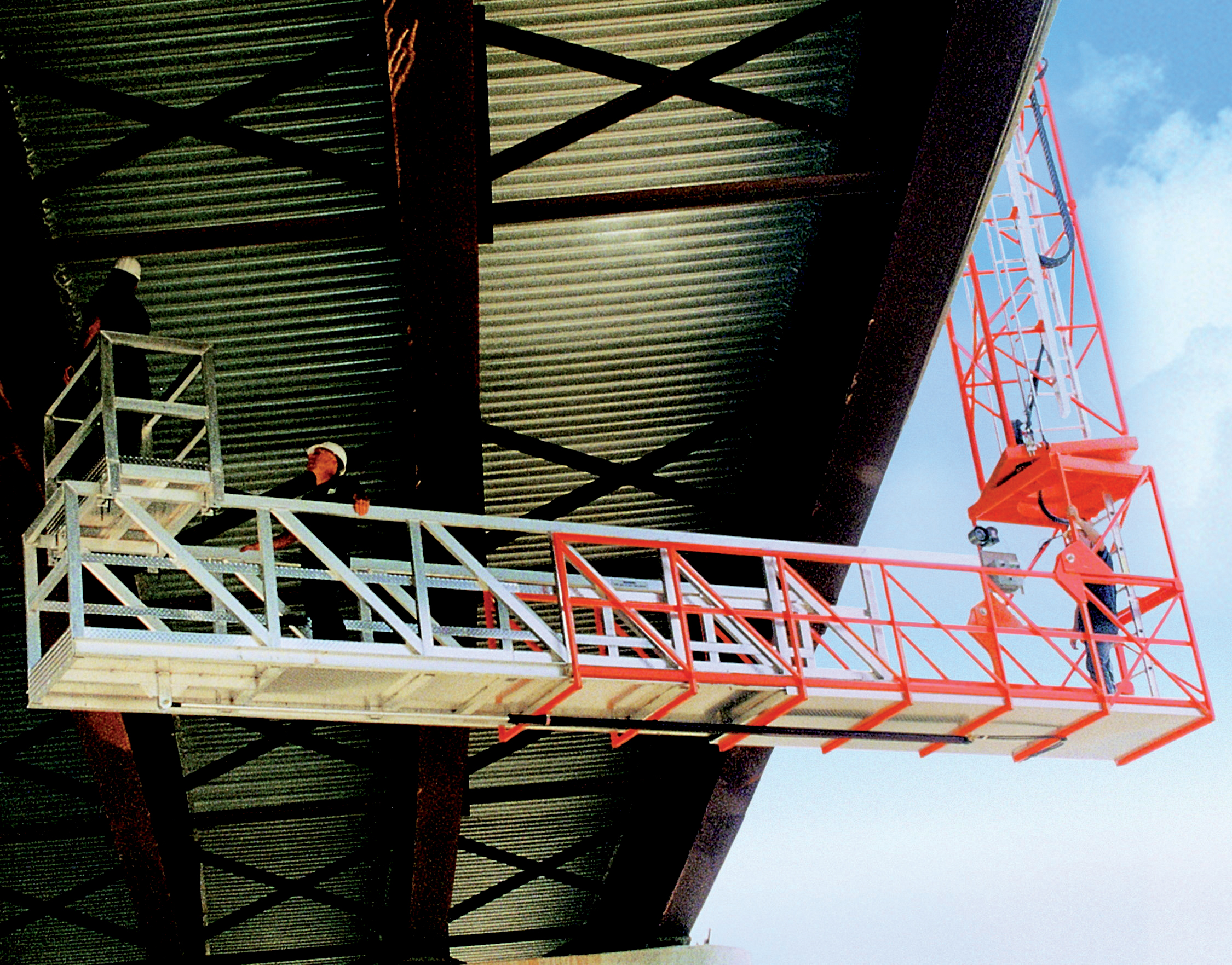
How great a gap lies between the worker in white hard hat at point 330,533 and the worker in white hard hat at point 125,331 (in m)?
1.50

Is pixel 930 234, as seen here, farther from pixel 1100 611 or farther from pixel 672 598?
pixel 1100 611

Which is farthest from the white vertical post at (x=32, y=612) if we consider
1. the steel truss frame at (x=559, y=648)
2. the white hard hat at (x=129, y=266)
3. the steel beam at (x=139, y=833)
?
the steel beam at (x=139, y=833)

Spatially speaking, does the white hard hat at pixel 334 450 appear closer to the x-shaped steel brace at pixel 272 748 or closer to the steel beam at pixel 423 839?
the steel beam at pixel 423 839

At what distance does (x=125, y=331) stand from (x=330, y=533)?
242cm

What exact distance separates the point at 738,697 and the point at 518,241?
5.05 metres

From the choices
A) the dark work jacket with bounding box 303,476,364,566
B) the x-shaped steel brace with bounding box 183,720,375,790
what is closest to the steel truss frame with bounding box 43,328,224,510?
the dark work jacket with bounding box 303,476,364,566

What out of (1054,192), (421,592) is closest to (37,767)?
(421,592)

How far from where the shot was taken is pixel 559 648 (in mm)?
11688

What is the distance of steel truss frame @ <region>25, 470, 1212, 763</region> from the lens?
33.8 ft

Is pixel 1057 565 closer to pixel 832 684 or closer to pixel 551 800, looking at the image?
pixel 832 684

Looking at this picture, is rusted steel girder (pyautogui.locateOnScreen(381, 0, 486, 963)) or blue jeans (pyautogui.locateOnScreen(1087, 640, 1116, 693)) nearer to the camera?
rusted steel girder (pyautogui.locateOnScreen(381, 0, 486, 963))

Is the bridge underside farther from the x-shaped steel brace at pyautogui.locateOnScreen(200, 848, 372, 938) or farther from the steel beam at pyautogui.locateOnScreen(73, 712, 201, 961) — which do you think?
the x-shaped steel brace at pyautogui.locateOnScreen(200, 848, 372, 938)

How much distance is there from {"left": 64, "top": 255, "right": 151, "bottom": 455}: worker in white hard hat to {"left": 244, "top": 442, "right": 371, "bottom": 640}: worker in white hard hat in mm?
1501

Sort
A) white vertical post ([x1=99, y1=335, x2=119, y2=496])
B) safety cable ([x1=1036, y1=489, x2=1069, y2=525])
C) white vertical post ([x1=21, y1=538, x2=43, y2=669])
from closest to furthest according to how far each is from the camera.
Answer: white vertical post ([x1=99, y1=335, x2=119, y2=496])
white vertical post ([x1=21, y1=538, x2=43, y2=669])
safety cable ([x1=1036, y1=489, x2=1069, y2=525])
